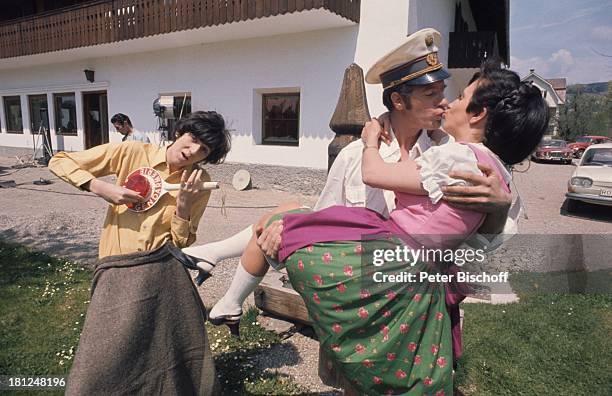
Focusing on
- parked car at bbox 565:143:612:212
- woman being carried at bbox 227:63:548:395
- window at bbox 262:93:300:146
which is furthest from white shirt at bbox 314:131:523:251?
parked car at bbox 565:143:612:212

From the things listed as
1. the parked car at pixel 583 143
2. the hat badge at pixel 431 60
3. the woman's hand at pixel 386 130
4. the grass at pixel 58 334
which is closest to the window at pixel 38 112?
the grass at pixel 58 334

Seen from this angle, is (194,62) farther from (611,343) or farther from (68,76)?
(611,343)


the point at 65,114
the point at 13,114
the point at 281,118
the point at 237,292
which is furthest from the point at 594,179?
A: the point at 13,114

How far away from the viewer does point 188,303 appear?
2.01m

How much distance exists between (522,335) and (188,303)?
289 centimetres

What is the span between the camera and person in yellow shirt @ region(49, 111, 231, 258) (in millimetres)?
1859

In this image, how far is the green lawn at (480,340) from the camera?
104 inches

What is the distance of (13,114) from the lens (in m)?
16.6

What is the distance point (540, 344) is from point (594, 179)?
24.2 ft

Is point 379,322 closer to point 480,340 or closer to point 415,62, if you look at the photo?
point 415,62

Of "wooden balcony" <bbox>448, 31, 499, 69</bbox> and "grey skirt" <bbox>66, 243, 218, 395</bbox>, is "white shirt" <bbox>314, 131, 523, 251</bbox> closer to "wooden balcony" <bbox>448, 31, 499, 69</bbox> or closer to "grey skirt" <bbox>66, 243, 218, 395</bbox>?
"grey skirt" <bbox>66, 243, 218, 395</bbox>

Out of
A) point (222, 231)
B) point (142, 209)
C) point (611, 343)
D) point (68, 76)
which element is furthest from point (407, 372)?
point (68, 76)

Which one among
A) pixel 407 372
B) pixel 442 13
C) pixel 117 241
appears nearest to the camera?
pixel 407 372

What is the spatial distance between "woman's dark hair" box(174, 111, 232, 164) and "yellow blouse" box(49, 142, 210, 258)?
158mm
